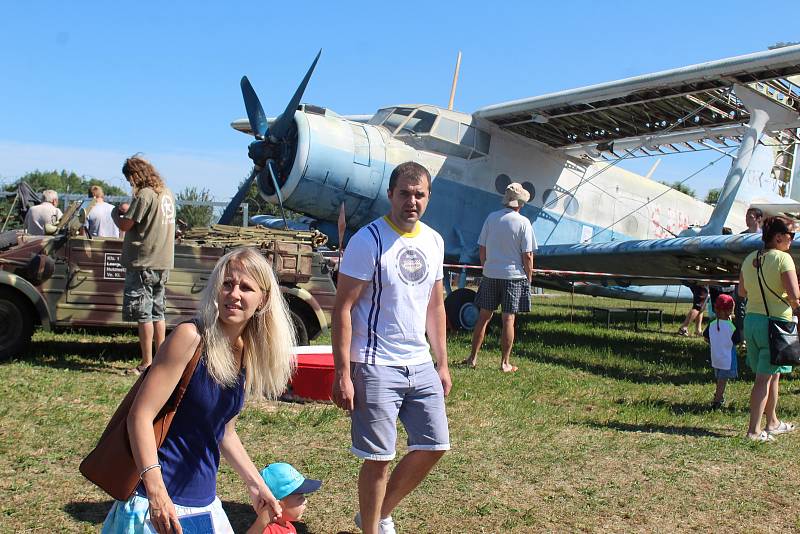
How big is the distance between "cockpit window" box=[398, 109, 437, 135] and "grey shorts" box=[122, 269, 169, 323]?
687 centimetres

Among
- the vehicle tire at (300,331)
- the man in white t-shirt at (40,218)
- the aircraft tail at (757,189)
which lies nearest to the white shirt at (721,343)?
the vehicle tire at (300,331)

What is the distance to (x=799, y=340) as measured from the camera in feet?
17.8

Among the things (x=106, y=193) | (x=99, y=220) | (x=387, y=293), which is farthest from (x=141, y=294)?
(x=106, y=193)

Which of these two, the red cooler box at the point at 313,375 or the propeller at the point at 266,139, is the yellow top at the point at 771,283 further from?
the propeller at the point at 266,139

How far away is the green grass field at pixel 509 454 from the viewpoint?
12.7 ft

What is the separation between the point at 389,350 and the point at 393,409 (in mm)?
252

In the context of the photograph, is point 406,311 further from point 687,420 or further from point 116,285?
point 116,285

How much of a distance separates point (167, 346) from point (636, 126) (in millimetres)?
12719

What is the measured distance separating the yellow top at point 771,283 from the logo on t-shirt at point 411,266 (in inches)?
125

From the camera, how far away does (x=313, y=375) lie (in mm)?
5754

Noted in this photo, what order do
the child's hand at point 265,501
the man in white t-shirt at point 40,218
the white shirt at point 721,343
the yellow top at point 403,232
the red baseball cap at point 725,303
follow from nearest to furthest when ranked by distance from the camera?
the child's hand at point 265,501, the yellow top at point 403,232, the white shirt at point 721,343, the red baseball cap at point 725,303, the man in white t-shirt at point 40,218

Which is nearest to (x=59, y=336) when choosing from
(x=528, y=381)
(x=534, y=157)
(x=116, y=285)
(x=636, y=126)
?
(x=116, y=285)

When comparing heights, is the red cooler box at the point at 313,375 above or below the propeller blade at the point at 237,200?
below

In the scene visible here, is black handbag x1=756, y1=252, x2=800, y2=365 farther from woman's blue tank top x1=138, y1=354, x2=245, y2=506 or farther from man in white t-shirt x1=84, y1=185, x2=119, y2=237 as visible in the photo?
man in white t-shirt x1=84, y1=185, x2=119, y2=237
